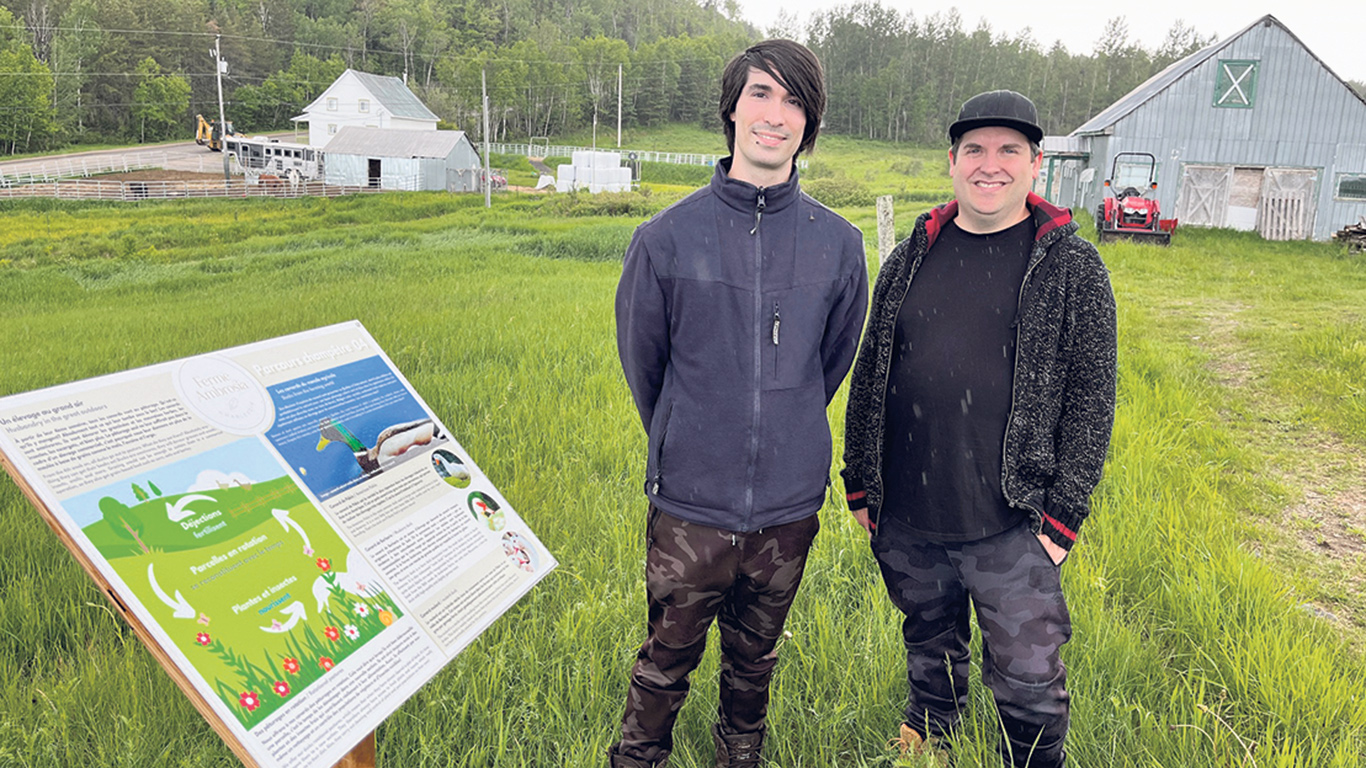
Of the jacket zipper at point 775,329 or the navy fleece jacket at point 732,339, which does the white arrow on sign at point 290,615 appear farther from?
the jacket zipper at point 775,329

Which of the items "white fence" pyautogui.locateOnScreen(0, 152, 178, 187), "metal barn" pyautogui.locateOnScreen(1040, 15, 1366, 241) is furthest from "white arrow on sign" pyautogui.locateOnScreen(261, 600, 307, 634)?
"white fence" pyautogui.locateOnScreen(0, 152, 178, 187)

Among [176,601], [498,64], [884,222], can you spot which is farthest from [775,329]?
[498,64]

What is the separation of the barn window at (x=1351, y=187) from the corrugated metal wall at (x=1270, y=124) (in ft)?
0.40

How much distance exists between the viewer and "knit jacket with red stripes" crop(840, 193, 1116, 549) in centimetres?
191

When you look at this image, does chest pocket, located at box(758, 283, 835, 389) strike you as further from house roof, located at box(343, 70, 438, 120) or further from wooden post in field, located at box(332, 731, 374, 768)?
house roof, located at box(343, 70, 438, 120)

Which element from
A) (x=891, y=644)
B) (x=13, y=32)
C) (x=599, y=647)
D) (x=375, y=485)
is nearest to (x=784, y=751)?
(x=891, y=644)

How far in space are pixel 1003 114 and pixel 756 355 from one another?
0.91 metres

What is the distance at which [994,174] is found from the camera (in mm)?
→ 1942

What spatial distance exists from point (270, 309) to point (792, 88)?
32.8ft

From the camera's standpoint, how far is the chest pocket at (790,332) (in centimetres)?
199

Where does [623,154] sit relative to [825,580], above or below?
above

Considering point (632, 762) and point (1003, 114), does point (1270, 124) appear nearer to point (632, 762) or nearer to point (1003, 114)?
point (1003, 114)

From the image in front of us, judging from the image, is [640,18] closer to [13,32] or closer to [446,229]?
[13,32]

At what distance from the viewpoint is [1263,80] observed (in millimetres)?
18938
